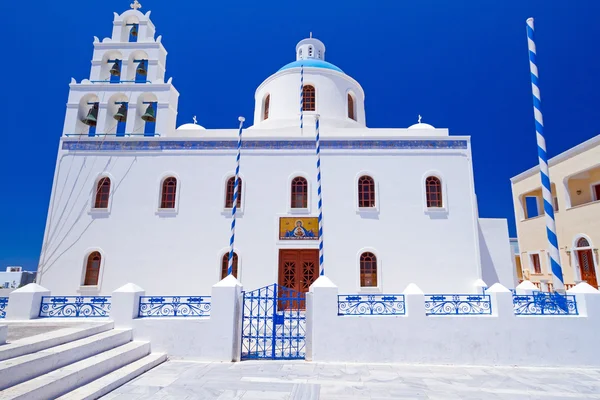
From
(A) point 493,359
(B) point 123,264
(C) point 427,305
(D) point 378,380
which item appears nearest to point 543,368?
(A) point 493,359

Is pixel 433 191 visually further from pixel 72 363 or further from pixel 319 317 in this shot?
pixel 72 363

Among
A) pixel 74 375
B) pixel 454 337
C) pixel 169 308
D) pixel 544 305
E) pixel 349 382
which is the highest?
pixel 544 305

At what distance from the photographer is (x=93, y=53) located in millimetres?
11938

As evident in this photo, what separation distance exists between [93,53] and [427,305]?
13.2m

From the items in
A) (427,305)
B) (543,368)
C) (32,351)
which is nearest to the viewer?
(32,351)

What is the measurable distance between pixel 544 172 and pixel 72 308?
9.93 metres

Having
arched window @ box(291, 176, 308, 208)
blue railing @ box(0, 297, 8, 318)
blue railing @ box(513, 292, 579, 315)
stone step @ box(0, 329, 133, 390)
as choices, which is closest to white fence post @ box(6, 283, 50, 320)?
blue railing @ box(0, 297, 8, 318)

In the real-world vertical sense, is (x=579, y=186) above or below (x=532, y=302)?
above

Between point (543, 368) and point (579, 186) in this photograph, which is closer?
point (543, 368)

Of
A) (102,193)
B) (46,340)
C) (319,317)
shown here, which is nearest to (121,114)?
(102,193)

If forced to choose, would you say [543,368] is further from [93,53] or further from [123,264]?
[93,53]

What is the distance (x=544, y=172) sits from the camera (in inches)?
291

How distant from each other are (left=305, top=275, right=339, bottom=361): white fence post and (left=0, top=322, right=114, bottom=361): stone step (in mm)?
3510

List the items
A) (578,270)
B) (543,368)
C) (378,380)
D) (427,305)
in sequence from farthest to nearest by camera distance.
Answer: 1. (578,270)
2. (427,305)
3. (543,368)
4. (378,380)
